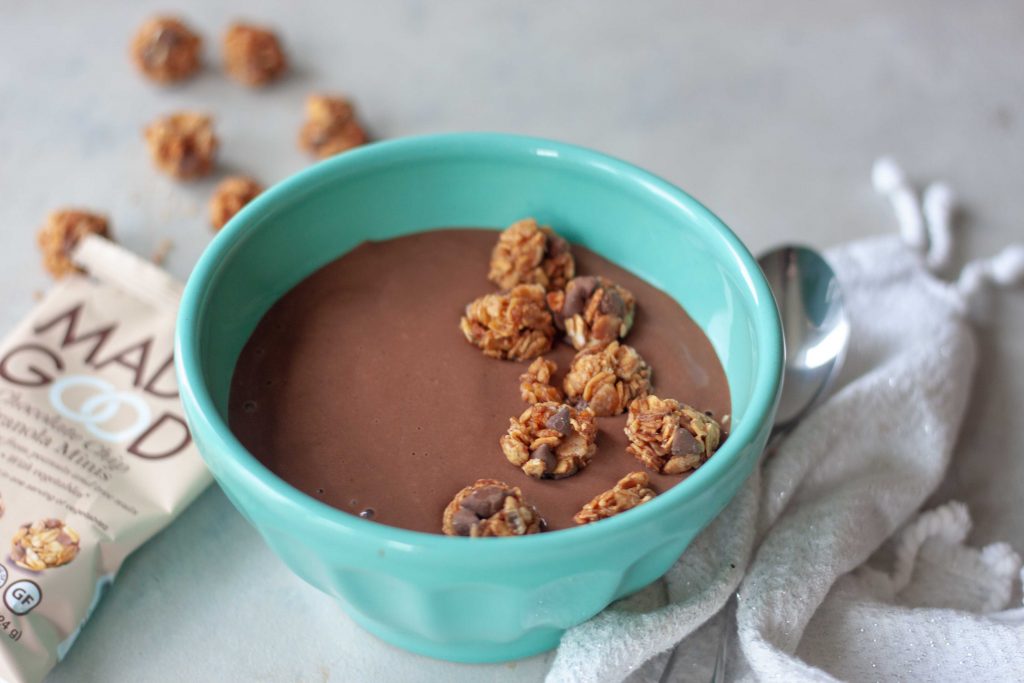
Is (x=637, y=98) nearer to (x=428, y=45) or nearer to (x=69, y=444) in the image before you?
(x=428, y=45)

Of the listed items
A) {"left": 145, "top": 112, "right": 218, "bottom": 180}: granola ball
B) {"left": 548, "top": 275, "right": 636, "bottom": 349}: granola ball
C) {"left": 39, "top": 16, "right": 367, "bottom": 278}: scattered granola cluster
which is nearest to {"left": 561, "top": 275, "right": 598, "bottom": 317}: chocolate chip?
{"left": 548, "top": 275, "right": 636, "bottom": 349}: granola ball

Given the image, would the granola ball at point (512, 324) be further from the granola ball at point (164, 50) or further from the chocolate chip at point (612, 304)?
the granola ball at point (164, 50)

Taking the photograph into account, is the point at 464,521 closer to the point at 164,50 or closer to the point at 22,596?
the point at 22,596

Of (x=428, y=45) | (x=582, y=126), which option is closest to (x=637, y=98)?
(x=582, y=126)

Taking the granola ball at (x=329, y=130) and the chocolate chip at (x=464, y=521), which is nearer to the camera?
the chocolate chip at (x=464, y=521)

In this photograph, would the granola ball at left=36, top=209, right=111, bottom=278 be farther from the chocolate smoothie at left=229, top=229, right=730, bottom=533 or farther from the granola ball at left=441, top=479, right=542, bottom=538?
the granola ball at left=441, top=479, right=542, bottom=538

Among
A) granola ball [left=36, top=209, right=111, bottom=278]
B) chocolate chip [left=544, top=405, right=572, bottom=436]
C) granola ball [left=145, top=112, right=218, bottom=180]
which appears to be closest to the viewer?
chocolate chip [left=544, top=405, right=572, bottom=436]

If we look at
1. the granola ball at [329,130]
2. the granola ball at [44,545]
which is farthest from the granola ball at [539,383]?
the granola ball at [329,130]
